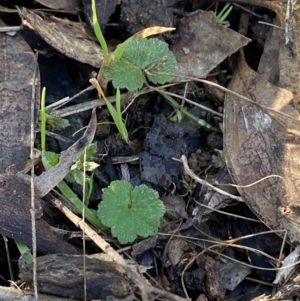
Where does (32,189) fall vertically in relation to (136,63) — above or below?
below

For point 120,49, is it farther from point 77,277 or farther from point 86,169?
point 77,277

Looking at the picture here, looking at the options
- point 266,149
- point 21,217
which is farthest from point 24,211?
point 266,149

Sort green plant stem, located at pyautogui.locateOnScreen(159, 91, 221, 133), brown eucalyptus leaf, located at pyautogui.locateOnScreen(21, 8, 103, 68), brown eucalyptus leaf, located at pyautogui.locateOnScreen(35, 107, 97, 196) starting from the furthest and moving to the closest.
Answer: green plant stem, located at pyautogui.locateOnScreen(159, 91, 221, 133), brown eucalyptus leaf, located at pyautogui.locateOnScreen(21, 8, 103, 68), brown eucalyptus leaf, located at pyautogui.locateOnScreen(35, 107, 97, 196)

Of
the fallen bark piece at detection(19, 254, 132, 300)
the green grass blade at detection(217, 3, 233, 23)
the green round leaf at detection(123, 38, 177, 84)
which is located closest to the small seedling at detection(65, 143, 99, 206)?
the fallen bark piece at detection(19, 254, 132, 300)

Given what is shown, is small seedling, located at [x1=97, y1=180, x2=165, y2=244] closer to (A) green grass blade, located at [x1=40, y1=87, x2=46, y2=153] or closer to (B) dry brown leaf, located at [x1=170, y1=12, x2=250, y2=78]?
(A) green grass blade, located at [x1=40, y1=87, x2=46, y2=153]

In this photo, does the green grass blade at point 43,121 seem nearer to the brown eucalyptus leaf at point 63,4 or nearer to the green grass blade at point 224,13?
the brown eucalyptus leaf at point 63,4

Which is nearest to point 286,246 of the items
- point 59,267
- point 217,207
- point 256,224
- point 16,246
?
point 256,224
